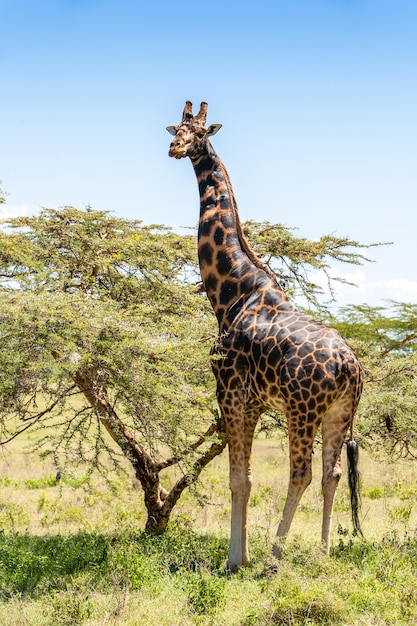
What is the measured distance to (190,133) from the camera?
889 cm

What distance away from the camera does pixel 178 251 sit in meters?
10.8

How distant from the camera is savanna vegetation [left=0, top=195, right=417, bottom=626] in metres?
6.38

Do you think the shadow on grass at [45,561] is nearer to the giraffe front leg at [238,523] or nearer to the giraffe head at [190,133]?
the giraffe front leg at [238,523]

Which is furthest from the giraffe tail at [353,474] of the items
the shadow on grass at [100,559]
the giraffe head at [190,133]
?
the giraffe head at [190,133]

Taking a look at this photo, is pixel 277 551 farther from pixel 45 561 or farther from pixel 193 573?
pixel 45 561

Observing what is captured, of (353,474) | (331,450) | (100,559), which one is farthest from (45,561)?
(353,474)

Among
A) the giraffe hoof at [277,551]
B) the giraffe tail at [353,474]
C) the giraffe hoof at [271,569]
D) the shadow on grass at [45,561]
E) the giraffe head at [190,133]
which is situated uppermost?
the giraffe head at [190,133]

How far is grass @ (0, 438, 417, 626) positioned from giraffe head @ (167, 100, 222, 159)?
4.13 meters

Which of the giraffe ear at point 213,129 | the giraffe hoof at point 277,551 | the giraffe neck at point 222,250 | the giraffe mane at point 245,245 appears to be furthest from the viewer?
the giraffe ear at point 213,129

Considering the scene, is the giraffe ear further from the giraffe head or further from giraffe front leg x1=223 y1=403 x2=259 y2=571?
giraffe front leg x1=223 y1=403 x2=259 y2=571

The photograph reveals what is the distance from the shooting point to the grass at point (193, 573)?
6027 millimetres

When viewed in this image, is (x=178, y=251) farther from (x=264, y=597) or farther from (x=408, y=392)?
(x=264, y=597)

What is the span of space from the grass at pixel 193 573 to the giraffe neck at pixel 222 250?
106 inches

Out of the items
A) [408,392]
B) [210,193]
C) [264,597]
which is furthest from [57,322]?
[408,392]
